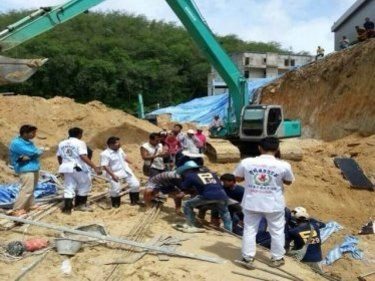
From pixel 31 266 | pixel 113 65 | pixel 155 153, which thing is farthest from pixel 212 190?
pixel 113 65

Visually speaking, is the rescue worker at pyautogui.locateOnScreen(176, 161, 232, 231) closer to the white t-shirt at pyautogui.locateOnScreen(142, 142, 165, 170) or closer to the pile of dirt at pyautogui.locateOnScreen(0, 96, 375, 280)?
the pile of dirt at pyautogui.locateOnScreen(0, 96, 375, 280)

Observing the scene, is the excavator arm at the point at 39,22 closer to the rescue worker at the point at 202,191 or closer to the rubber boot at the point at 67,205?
the rubber boot at the point at 67,205

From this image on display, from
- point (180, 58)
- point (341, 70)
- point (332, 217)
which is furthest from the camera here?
point (180, 58)

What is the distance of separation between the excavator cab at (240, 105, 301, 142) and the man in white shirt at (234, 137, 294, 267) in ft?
36.4

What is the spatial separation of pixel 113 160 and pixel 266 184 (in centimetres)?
379

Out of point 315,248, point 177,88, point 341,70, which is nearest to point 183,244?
point 315,248

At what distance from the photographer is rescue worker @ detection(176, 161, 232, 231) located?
8.05 metres

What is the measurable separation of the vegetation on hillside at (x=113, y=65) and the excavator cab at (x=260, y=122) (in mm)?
25847

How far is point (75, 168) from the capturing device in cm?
916

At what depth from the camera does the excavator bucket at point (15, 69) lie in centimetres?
1306

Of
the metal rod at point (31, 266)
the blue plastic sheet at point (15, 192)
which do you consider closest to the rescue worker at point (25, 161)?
the blue plastic sheet at point (15, 192)

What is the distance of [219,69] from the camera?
17781mm

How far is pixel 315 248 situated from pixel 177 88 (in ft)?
146

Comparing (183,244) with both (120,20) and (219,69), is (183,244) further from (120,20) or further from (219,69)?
(120,20)
